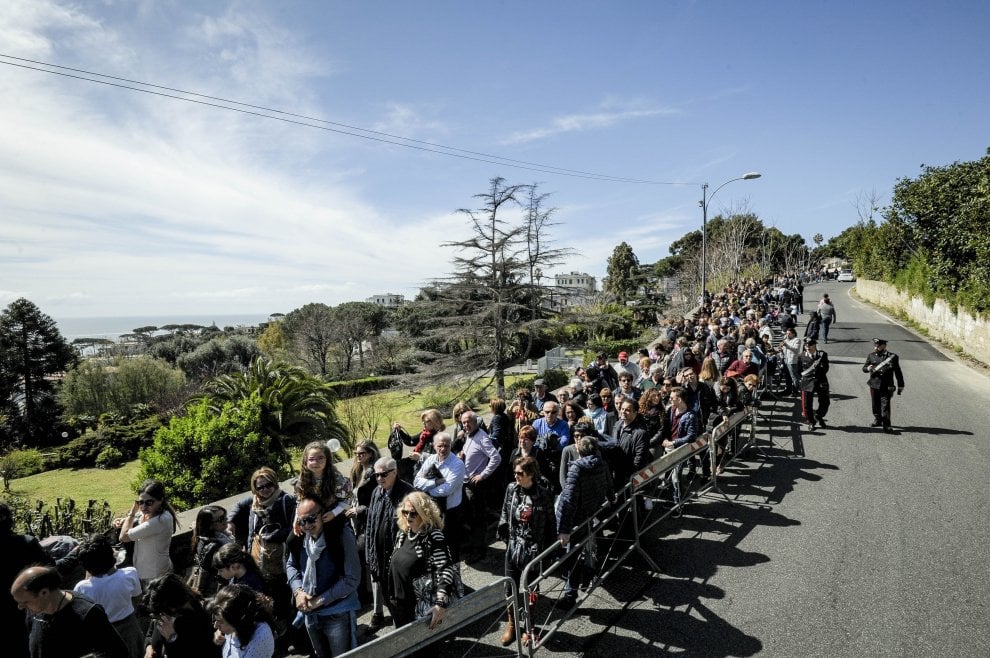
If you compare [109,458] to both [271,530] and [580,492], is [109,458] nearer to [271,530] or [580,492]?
[271,530]

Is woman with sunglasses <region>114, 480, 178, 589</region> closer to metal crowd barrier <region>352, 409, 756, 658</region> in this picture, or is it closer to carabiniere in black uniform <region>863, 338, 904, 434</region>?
metal crowd barrier <region>352, 409, 756, 658</region>

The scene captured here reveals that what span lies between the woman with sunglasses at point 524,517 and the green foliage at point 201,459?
6.74m

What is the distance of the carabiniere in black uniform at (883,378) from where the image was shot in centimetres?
973

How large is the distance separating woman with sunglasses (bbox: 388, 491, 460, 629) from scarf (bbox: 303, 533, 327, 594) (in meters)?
0.54

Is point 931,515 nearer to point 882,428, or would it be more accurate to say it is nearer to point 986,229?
point 882,428

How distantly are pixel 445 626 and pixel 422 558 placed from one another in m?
0.46

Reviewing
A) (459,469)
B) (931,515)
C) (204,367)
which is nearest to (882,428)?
(931,515)

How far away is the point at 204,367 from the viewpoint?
188 ft

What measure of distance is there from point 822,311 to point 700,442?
14904 millimetres

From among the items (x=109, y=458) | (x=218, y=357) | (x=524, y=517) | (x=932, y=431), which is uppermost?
(x=524, y=517)

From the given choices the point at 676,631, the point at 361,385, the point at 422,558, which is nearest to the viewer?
the point at 422,558

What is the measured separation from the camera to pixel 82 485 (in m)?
20.7

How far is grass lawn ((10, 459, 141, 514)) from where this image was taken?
1758 cm

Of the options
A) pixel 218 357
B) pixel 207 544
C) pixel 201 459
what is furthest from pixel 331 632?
pixel 218 357
